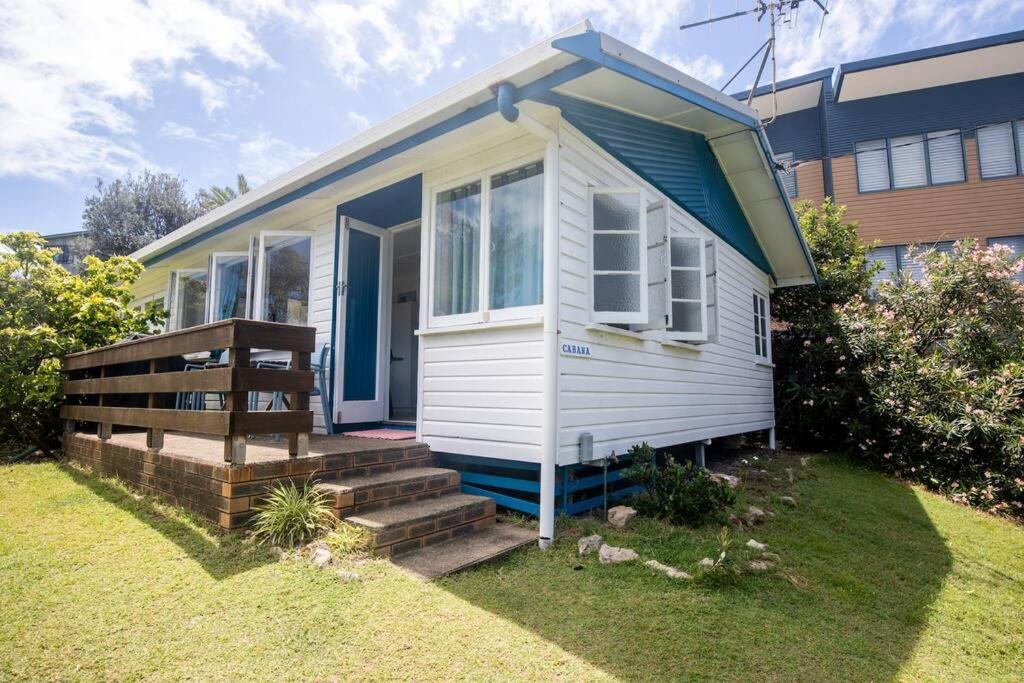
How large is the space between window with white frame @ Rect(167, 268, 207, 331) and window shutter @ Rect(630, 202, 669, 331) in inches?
236

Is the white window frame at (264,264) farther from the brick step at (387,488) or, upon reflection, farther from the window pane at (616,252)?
the window pane at (616,252)

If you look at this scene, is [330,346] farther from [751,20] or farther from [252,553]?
[751,20]

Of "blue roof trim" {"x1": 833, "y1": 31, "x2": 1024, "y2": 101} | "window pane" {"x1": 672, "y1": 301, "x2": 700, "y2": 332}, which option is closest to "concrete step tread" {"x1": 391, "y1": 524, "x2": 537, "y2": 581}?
"window pane" {"x1": 672, "y1": 301, "x2": 700, "y2": 332}

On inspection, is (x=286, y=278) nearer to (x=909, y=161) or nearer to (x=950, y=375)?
(x=950, y=375)

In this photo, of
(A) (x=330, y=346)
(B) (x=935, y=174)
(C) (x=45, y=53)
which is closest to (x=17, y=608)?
(A) (x=330, y=346)

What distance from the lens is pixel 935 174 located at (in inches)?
449

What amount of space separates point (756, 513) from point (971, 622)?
159cm

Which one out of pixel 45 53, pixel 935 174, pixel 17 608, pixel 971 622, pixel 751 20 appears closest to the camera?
pixel 17 608

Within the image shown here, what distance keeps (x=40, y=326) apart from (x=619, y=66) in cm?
646

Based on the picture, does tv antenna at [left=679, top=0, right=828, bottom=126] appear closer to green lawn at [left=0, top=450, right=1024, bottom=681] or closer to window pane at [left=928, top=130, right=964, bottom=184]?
window pane at [left=928, top=130, right=964, bottom=184]

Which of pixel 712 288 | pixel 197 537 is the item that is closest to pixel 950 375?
pixel 712 288

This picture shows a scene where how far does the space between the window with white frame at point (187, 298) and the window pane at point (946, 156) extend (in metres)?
14.0

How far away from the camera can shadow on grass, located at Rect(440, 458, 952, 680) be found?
2.25 meters

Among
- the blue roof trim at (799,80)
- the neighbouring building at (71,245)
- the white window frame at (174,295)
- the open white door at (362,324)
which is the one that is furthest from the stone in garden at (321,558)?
the neighbouring building at (71,245)
